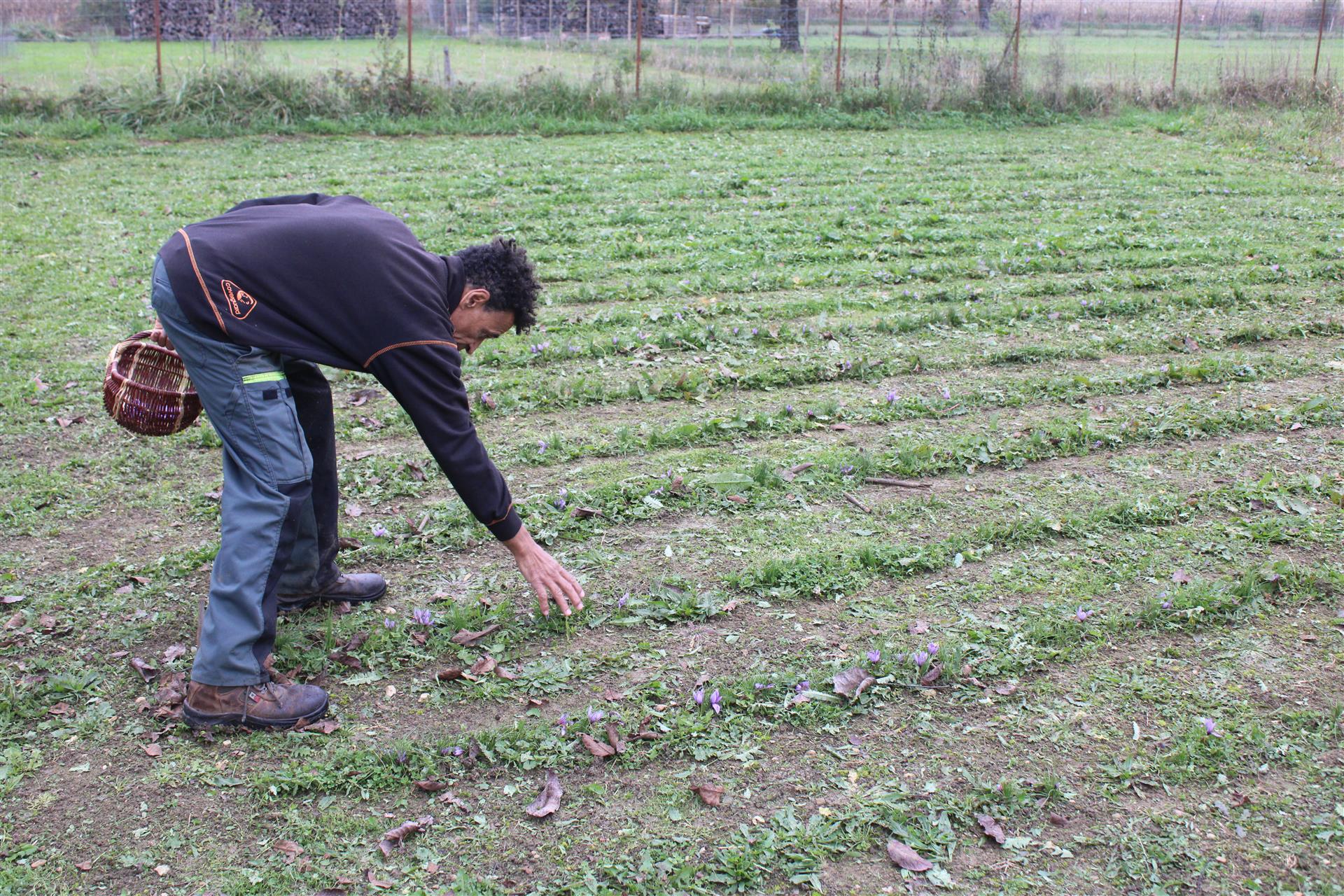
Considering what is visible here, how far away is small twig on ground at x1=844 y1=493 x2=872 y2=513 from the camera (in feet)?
16.1

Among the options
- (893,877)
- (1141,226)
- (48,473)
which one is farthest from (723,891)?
(1141,226)

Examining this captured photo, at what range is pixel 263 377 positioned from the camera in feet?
11.0

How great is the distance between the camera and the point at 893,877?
9.58 ft

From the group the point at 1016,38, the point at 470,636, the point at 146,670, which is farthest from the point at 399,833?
the point at 1016,38

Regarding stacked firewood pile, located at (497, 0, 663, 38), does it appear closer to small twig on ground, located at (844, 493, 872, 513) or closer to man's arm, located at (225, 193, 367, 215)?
small twig on ground, located at (844, 493, 872, 513)

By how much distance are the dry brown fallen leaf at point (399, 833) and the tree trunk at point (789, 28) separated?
18.7 meters

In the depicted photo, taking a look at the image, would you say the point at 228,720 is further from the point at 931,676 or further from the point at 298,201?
the point at 931,676

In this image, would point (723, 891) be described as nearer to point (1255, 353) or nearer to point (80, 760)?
point (80, 760)

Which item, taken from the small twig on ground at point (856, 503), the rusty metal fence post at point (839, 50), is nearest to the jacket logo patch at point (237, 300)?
the small twig on ground at point (856, 503)

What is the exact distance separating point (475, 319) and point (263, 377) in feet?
2.24

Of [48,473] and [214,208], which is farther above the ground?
[214,208]

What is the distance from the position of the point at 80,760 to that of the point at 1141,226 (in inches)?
373

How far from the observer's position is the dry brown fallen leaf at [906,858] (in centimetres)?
294

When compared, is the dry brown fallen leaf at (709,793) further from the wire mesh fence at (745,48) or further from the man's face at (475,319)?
the wire mesh fence at (745,48)
